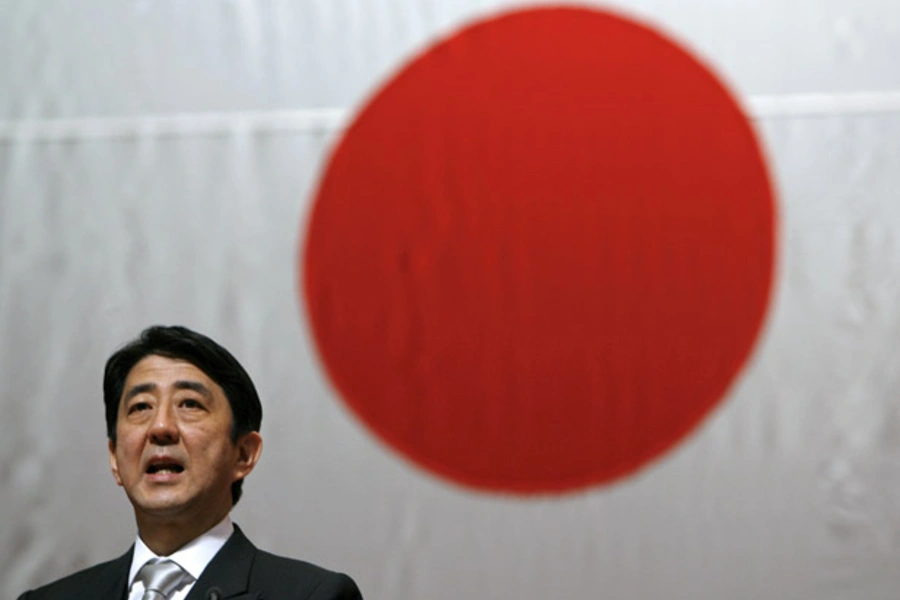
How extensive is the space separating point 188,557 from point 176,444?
0.08m

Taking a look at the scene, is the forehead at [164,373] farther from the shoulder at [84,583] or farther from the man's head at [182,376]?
the shoulder at [84,583]

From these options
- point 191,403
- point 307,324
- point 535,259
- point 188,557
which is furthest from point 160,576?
point 535,259

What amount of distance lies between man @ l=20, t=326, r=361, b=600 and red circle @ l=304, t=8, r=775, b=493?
29 centimetres

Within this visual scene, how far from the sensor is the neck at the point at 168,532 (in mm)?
787

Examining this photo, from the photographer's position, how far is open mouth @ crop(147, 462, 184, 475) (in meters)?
0.78

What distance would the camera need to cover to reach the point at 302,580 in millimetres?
775

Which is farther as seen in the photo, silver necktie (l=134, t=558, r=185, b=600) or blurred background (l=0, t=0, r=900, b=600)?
blurred background (l=0, t=0, r=900, b=600)

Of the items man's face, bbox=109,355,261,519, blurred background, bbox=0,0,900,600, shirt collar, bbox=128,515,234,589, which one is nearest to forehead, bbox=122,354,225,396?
man's face, bbox=109,355,261,519

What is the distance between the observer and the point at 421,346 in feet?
3.66

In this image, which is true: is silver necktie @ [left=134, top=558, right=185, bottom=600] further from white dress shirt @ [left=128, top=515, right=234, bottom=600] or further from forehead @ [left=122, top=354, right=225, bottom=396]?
forehead @ [left=122, top=354, right=225, bottom=396]

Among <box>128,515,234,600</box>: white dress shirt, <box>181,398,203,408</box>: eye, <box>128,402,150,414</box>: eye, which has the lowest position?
<box>128,515,234,600</box>: white dress shirt

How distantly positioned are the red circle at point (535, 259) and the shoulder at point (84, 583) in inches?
13.1

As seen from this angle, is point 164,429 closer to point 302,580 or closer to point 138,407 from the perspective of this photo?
point 138,407

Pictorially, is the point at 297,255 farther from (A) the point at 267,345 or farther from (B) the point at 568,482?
(B) the point at 568,482
